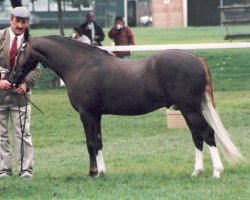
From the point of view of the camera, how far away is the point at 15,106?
1219 centimetres

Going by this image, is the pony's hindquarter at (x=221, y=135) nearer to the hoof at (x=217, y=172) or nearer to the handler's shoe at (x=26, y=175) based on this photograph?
the hoof at (x=217, y=172)

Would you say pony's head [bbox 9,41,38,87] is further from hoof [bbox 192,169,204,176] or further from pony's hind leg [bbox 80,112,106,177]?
hoof [bbox 192,169,204,176]

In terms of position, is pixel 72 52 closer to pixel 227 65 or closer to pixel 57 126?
pixel 57 126

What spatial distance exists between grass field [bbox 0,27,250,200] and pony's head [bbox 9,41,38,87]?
129 cm

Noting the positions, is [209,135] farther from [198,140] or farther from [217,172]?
[217,172]

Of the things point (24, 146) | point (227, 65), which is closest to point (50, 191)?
point (24, 146)

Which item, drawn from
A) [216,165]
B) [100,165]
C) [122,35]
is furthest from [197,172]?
[122,35]

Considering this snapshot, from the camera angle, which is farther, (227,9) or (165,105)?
(227,9)

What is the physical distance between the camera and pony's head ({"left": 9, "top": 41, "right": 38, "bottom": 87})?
11867 millimetres

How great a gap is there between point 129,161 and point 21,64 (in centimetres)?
258

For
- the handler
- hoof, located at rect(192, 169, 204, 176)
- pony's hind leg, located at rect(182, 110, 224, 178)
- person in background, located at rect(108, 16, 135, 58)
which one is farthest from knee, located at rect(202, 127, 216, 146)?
person in background, located at rect(108, 16, 135, 58)

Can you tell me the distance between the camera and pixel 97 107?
39.0 ft

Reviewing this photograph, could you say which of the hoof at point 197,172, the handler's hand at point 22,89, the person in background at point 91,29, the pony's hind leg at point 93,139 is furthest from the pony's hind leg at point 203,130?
the person in background at point 91,29

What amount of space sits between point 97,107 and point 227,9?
23.9 meters
